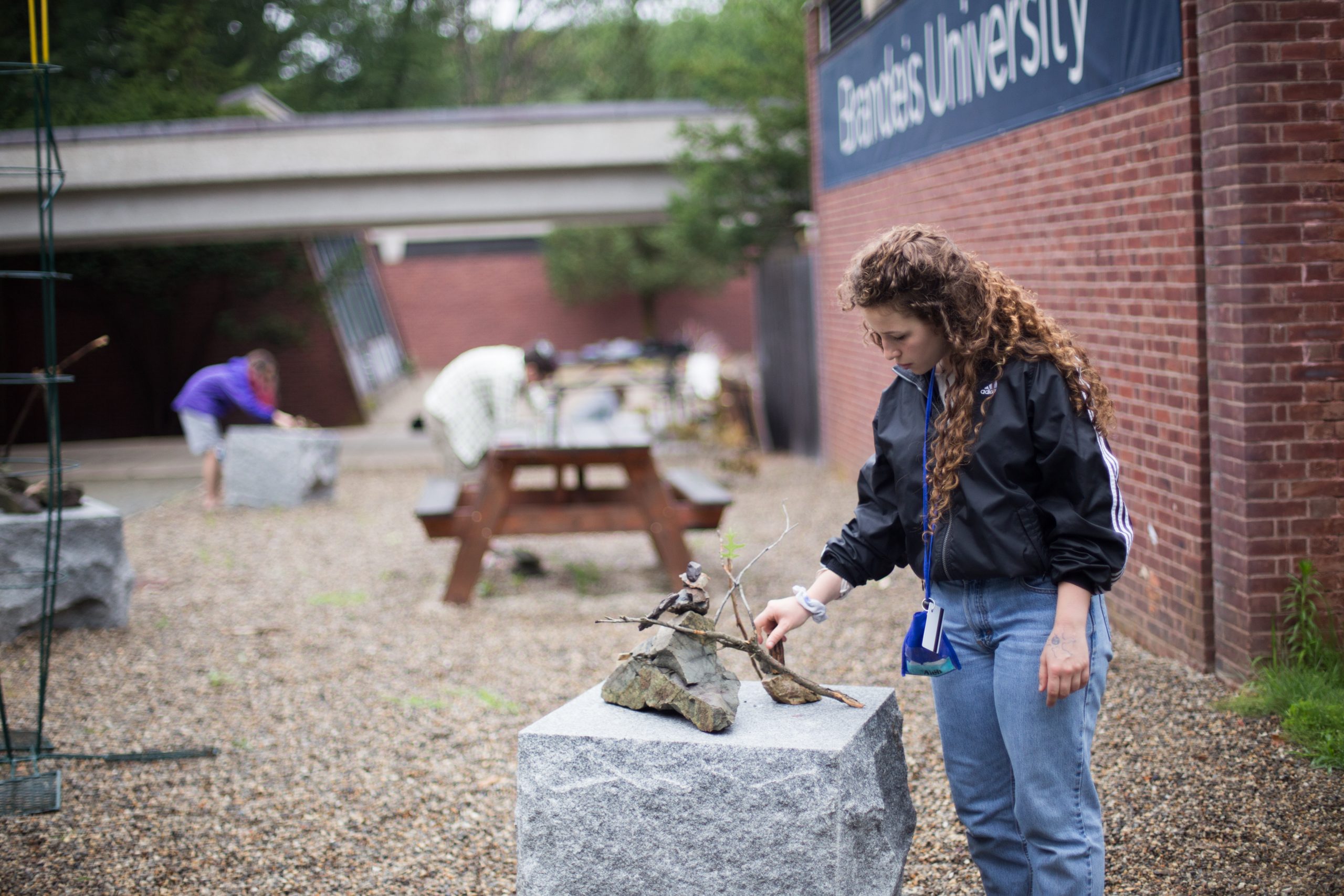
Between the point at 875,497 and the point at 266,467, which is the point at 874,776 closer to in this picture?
the point at 875,497

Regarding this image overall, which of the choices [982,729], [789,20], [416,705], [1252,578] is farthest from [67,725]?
[789,20]

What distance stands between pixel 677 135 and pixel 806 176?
5.52 feet

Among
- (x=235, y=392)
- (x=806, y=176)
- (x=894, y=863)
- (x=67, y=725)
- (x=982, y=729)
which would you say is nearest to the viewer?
(x=982, y=729)

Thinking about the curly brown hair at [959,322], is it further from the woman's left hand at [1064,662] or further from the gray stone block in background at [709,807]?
the gray stone block in background at [709,807]

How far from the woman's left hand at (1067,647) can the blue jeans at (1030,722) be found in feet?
0.22

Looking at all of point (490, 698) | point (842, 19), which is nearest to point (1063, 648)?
point (490, 698)

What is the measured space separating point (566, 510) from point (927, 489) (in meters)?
4.63

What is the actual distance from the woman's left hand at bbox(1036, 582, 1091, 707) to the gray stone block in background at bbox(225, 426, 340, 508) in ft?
31.5

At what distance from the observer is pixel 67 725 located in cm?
487

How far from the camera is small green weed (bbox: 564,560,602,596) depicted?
7.17 meters

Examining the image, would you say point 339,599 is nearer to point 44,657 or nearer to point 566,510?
point 566,510

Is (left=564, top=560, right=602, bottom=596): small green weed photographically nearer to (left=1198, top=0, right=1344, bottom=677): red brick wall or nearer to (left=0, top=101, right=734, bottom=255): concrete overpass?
(left=1198, top=0, right=1344, bottom=677): red brick wall

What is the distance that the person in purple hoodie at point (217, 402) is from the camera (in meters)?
10.8

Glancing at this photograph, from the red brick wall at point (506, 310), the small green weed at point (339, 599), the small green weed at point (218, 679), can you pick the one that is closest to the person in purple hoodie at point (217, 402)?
the small green weed at point (339, 599)
